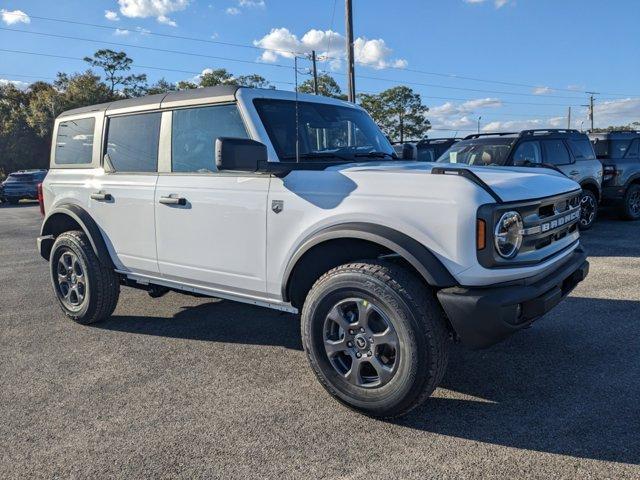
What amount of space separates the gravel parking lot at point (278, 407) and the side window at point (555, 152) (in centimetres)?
496

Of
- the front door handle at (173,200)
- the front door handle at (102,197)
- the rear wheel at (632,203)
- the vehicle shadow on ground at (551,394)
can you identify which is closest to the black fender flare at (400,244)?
the vehicle shadow on ground at (551,394)

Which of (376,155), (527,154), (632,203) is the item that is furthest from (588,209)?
(376,155)

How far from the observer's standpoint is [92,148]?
194 inches

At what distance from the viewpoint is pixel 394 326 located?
9.54 feet

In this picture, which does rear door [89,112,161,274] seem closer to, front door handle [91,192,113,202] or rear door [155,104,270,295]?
front door handle [91,192,113,202]

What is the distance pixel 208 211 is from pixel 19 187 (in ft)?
86.3

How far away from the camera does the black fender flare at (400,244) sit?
9.21 feet

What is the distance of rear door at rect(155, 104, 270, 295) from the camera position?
358cm

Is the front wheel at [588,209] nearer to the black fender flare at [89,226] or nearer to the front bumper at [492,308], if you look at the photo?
the front bumper at [492,308]

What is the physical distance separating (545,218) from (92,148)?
3967 mm

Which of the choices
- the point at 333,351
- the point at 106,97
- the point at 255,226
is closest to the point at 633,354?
the point at 333,351

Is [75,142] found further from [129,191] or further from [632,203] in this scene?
[632,203]

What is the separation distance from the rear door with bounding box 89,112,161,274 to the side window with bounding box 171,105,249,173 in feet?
0.82

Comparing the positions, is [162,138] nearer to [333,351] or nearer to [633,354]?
[333,351]
